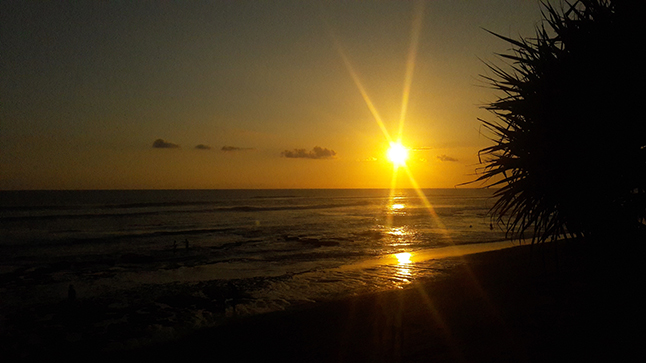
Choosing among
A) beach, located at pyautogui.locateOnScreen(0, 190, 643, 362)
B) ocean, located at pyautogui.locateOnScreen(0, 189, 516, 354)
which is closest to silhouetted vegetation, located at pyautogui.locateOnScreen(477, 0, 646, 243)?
beach, located at pyautogui.locateOnScreen(0, 190, 643, 362)

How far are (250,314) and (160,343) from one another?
2.36 m

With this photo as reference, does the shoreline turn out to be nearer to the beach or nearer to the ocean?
the beach

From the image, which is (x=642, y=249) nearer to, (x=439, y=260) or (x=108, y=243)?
(x=439, y=260)

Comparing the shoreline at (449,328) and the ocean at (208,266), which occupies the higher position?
the shoreline at (449,328)

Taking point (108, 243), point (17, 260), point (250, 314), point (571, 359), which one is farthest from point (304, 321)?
point (108, 243)

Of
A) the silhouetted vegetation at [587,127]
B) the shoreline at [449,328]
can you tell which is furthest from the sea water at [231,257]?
the silhouetted vegetation at [587,127]

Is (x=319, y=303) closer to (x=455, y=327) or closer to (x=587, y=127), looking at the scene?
(x=455, y=327)

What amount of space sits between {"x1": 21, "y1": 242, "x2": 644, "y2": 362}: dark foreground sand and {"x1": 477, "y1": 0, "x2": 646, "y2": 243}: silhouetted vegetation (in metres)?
0.88

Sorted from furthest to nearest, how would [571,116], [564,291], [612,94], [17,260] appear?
1. [17,260]
2. [564,291]
3. [571,116]
4. [612,94]

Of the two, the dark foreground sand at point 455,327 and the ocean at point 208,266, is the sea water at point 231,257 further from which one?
the dark foreground sand at point 455,327

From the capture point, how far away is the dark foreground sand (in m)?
5.16

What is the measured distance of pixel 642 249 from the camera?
4.71m

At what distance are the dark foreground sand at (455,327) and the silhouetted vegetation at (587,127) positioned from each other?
0.88m

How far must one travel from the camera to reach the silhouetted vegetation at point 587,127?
4.43 metres
